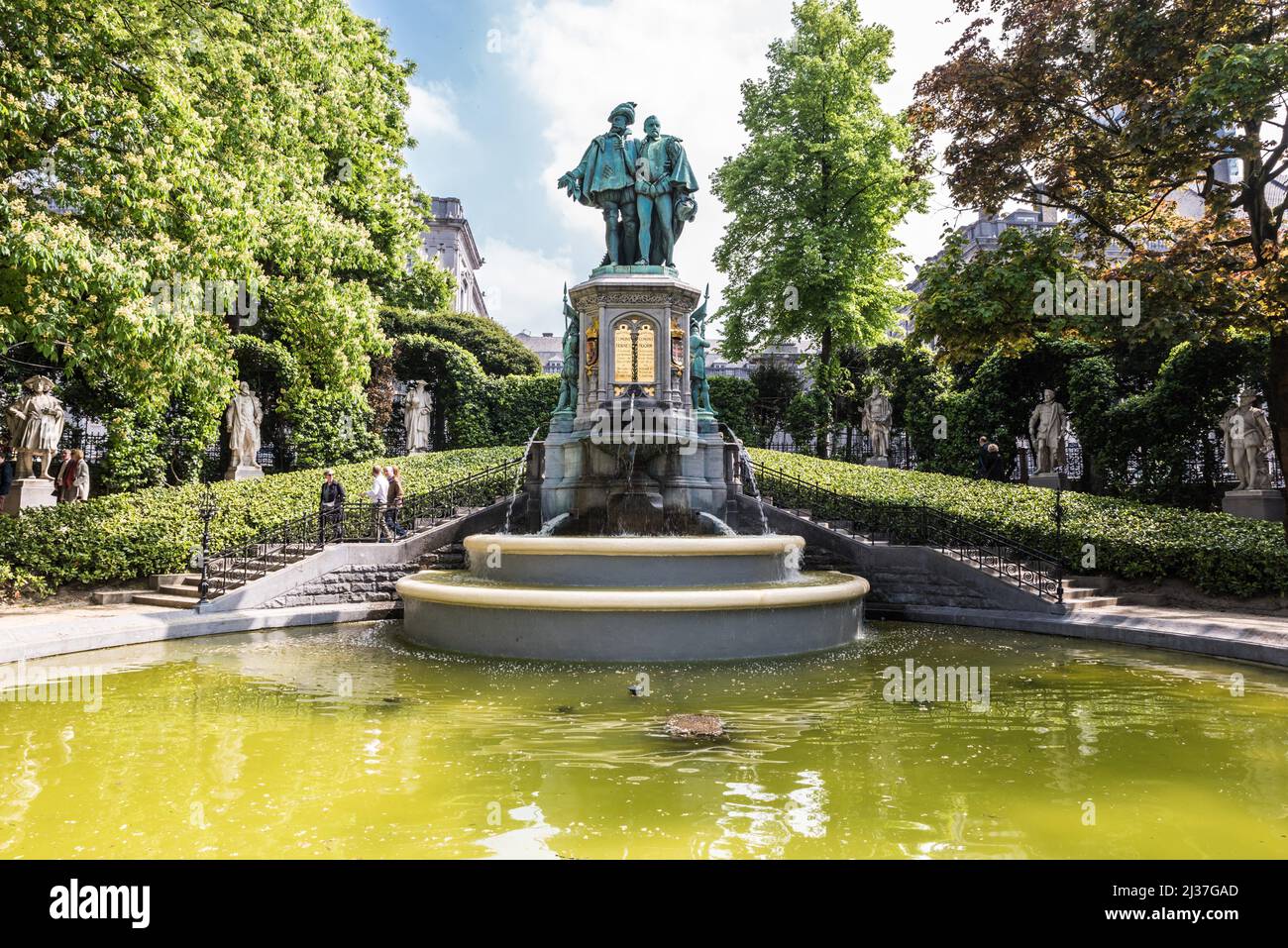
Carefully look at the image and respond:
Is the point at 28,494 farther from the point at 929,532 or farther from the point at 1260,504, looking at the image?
the point at 1260,504

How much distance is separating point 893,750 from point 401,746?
3691 millimetres

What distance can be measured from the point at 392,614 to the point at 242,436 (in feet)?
38.5

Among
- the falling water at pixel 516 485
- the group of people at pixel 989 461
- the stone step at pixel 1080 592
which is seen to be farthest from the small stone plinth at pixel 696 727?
the group of people at pixel 989 461

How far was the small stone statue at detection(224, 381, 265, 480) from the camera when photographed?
22344 millimetres

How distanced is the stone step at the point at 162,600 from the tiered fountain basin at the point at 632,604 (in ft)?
14.6

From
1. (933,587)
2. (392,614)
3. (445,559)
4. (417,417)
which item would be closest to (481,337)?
(417,417)

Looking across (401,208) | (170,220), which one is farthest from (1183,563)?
(401,208)

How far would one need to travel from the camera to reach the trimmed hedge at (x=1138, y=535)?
520 inches

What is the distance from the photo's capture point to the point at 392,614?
45.8 ft

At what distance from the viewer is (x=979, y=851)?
13.1 feet

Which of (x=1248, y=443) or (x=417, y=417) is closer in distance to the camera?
(x=1248, y=443)

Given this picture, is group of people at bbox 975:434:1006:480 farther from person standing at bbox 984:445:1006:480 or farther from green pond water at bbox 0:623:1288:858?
green pond water at bbox 0:623:1288:858

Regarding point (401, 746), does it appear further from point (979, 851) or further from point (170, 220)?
point (170, 220)

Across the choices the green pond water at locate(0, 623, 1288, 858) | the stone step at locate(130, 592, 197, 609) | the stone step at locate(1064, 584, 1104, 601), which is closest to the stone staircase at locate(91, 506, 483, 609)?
the stone step at locate(130, 592, 197, 609)
